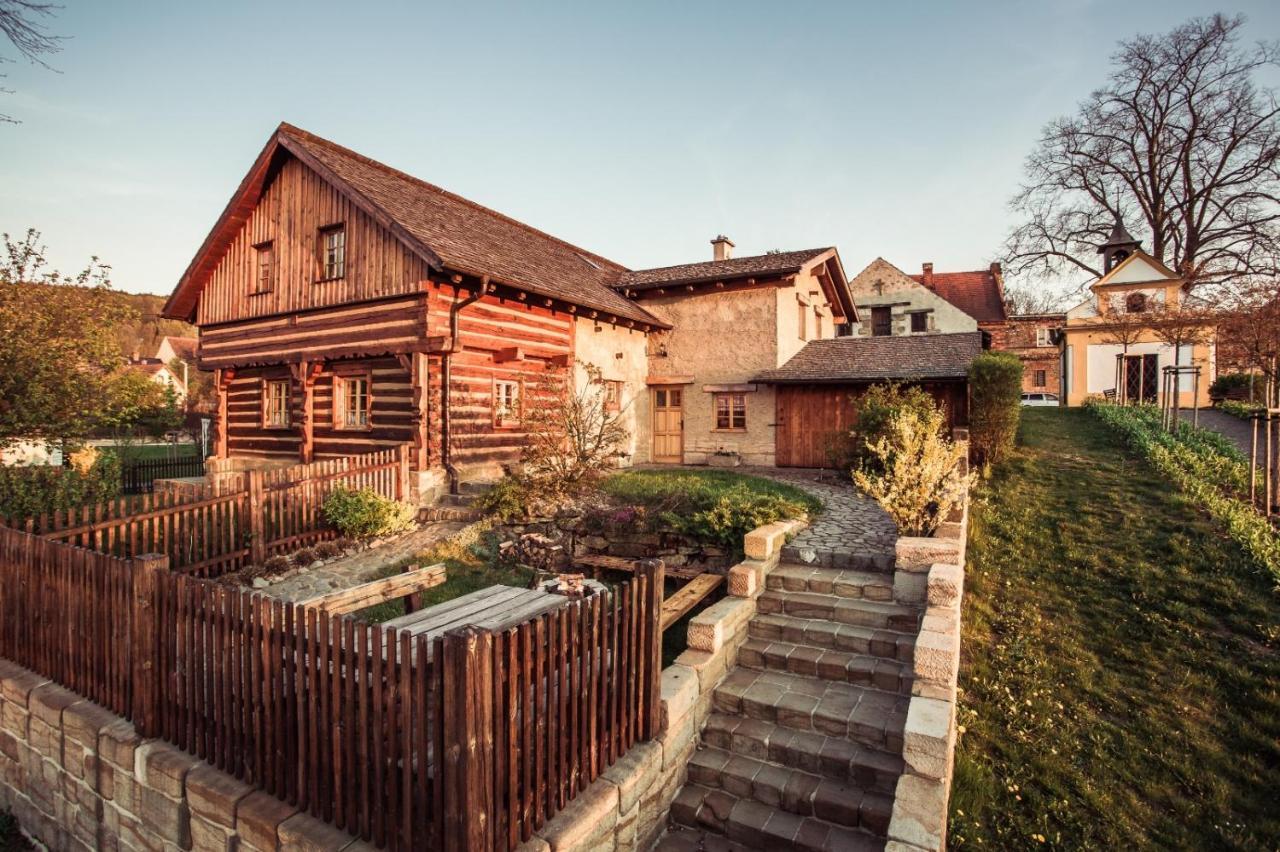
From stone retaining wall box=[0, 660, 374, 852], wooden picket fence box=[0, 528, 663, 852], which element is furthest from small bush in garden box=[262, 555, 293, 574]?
wooden picket fence box=[0, 528, 663, 852]

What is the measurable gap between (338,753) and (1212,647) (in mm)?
7484

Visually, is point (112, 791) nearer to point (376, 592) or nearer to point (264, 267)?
point (376, 592)

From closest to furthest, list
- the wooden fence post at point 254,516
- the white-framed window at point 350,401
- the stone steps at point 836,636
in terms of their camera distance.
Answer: the stone steps at point 836,636 < the wooden fence post at point 254,516 < the white-framed window at point 350,401

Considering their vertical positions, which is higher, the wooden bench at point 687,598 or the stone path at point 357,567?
the wooden bench at point 687,598

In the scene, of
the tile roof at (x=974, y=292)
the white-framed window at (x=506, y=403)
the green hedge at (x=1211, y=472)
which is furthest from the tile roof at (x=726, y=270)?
the tile roof at (x=974, y=292)

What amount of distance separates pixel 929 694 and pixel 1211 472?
9862mm

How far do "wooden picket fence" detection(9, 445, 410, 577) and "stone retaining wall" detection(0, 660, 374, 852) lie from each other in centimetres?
189

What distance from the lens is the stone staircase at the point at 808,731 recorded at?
4305mm

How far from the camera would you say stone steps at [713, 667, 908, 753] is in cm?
474

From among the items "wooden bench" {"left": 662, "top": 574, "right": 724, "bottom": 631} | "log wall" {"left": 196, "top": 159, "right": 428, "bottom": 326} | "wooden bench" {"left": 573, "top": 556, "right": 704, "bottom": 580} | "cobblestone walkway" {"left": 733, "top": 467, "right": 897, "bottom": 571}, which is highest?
"log wall" {"left": 196, "top": 159, "right": 428, "bottom": 326}

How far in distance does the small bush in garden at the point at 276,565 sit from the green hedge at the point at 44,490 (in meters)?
2.77

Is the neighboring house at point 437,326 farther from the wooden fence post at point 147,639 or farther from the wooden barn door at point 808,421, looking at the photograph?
the wooden fence post at point 147,639

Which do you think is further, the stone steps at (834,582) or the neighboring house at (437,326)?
the neighboring house at (437,326)

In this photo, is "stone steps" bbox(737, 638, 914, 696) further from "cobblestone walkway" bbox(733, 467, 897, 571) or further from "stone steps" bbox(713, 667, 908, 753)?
"cobblestone walkway" bbox(733, 467, 897, 571)
